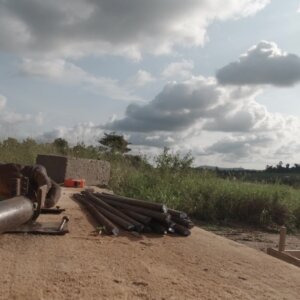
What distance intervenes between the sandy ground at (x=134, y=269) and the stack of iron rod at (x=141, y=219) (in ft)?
0.60

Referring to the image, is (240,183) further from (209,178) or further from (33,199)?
(33,199)

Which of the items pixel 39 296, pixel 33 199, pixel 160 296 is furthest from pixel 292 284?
pixel 33 199

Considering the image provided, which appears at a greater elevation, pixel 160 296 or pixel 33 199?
pixel 33 199

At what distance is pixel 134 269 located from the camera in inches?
149

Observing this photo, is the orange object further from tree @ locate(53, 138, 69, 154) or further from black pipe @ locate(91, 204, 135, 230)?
tree @ locate(53, 138, 69, 154)

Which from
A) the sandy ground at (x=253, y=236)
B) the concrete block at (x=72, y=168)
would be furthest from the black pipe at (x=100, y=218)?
the sandy ground at (x=253, y=236)

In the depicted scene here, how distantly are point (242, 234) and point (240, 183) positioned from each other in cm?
328

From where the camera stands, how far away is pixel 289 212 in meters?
12.7

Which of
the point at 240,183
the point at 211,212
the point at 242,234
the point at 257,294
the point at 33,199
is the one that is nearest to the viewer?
the point at 257,294

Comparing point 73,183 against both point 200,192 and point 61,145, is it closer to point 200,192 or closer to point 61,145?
point 200,192

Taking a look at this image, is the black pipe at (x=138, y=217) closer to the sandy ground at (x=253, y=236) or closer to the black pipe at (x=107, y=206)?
the black pipe at (x=107, y=206)

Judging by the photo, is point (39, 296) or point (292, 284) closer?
point (39, 296)

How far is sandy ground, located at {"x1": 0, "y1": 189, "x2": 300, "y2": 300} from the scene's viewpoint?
3.28m

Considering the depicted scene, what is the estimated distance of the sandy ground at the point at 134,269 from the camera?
3.28m
